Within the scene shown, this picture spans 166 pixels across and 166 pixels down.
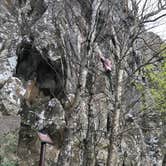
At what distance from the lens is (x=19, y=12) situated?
12008 mm

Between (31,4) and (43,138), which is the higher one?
(31,4)

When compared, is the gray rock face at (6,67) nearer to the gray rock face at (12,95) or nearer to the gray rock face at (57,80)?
the gray rock face at (57,80)

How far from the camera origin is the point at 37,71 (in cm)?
1198

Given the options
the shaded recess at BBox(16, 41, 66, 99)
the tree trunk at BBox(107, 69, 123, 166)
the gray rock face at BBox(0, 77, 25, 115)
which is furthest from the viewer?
the shaded recess at BBox(16, 41, 66, 99)

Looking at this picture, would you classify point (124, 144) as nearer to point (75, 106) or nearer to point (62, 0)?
point (62, 0)

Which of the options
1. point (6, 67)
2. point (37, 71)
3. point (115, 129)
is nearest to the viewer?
point (115, 129)

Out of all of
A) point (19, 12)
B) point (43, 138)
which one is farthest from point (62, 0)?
point (43, 138)

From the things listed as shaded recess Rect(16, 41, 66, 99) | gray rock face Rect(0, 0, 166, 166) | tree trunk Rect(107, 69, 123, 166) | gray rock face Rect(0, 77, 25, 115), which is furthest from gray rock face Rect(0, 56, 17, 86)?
tree trunk Rect(107, 69, 123, 166)

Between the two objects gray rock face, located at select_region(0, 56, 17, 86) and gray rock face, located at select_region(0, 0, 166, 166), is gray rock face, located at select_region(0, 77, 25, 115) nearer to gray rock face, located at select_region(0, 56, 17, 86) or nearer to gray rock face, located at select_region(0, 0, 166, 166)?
gray rock face, located at select_region(0, 0, 166, 166)

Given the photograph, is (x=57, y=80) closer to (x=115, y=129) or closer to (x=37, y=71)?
(x=37, y=71)

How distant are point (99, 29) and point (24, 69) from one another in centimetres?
448

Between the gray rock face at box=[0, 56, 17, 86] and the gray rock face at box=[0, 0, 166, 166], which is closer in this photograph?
the gray rock face at box=[0, 0, 166, 166]

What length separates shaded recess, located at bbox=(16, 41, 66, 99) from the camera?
11586 mm

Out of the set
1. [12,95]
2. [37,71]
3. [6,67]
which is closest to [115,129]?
[12,95]
